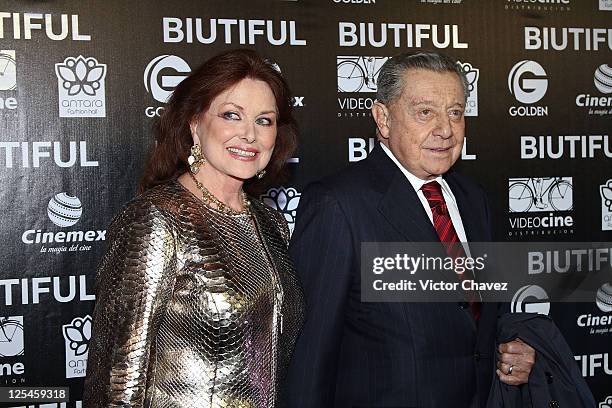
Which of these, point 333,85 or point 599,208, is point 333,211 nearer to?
point 333,85

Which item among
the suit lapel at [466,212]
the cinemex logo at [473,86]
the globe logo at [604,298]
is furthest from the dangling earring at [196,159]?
the globe logo at [604,298]

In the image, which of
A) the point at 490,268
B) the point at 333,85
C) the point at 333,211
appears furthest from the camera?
the point at 333,85

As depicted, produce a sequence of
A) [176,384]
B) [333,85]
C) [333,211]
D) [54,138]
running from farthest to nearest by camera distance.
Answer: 1. [333,85]
2. [54,138]
3. [333,211]
4. [176,384]

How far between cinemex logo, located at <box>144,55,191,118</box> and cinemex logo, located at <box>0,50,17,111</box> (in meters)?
0.57

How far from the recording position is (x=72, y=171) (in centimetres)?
339

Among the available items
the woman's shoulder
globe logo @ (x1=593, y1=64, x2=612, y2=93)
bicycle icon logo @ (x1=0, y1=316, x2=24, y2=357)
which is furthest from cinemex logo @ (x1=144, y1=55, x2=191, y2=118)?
globe logo @ (x1=593, y1=64, x2=612, y2=93)

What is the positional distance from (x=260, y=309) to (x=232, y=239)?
0.20 meters

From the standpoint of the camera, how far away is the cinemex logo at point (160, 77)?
3.46 meters

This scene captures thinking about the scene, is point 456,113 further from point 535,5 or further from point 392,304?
point 535,5

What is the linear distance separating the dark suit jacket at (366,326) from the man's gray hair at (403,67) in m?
0.26

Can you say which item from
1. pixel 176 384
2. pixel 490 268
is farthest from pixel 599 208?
pixel 176 384

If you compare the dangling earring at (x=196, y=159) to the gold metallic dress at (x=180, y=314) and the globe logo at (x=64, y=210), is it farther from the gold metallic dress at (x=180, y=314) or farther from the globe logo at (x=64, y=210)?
the globe logo at (x=64, y=210)

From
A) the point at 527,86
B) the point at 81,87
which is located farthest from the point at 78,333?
the point at 527,86

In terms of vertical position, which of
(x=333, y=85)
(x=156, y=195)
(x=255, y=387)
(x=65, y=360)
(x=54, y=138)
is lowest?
(x=65, y=360)
